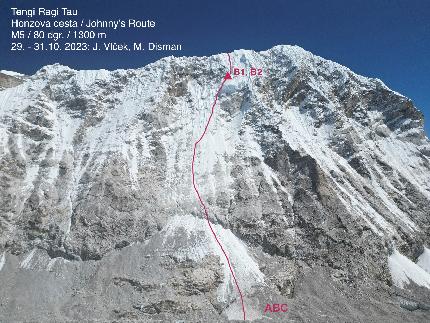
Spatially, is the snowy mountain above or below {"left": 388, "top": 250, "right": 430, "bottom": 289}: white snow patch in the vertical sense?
above

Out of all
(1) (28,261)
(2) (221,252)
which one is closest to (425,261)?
(2) (221,252)

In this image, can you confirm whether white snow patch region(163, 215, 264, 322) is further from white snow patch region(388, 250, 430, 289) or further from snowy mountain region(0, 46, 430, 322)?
white snow patch region(388, 250, 430, 289)

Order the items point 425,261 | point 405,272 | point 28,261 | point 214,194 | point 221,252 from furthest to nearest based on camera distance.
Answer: point 214,194, point 425,261, point 405,272, point 221,252, point 28,261

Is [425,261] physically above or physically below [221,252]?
below

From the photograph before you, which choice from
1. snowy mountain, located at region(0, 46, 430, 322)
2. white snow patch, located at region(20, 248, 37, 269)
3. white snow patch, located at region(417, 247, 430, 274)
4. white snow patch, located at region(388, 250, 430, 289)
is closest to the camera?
snowy mountain, located at region(0, 46, 430, 322)

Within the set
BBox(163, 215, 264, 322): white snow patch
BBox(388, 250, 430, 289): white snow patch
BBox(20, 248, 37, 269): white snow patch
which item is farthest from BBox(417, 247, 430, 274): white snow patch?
BBox(20, 248, 37, 269): white snow patch

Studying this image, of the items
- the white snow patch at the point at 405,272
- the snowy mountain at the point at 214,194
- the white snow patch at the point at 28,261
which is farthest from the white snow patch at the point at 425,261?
the white snow patch at the point at 28,261

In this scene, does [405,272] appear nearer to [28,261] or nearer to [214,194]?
[214,194]
